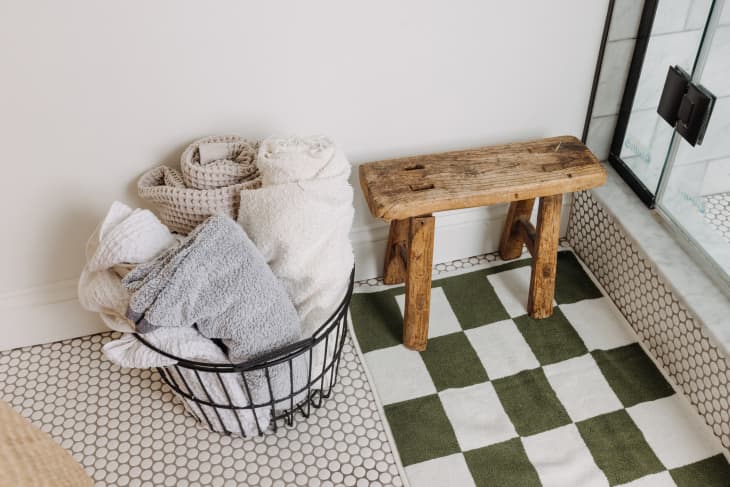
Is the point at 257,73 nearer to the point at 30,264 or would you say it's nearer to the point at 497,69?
the point at 497,69

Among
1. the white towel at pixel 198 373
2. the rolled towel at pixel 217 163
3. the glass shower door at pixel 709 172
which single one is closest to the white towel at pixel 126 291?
the white towel at pixel 198 373

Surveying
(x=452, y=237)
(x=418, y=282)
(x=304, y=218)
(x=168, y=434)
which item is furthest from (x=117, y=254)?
(x=452, y=237)

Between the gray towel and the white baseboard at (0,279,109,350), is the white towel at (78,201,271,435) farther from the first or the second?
the white baseboard at (0,279,109,350)

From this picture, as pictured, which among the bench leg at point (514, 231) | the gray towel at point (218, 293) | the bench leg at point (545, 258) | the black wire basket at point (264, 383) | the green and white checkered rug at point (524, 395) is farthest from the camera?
the bench leg at point (514, 231)

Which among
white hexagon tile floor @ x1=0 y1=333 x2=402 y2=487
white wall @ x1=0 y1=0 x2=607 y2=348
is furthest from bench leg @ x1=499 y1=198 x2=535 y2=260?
white hexagon tile floor @ x1=0 y1=333 x2=402 y2=487

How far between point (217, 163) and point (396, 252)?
465mm

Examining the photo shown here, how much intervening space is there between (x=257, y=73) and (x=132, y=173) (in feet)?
1.00

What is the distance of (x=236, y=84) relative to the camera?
3.69ft

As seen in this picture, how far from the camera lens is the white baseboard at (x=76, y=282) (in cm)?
131

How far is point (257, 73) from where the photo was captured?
112 cm

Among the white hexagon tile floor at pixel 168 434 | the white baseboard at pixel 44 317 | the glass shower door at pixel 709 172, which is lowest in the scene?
the white hexagon tile floor at pixel 168 434

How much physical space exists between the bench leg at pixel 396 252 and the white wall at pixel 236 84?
0.51ft

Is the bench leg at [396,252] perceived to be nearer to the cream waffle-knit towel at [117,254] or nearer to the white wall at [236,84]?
the white wall at [236,84]

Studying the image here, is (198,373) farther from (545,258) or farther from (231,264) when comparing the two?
(545,258)
